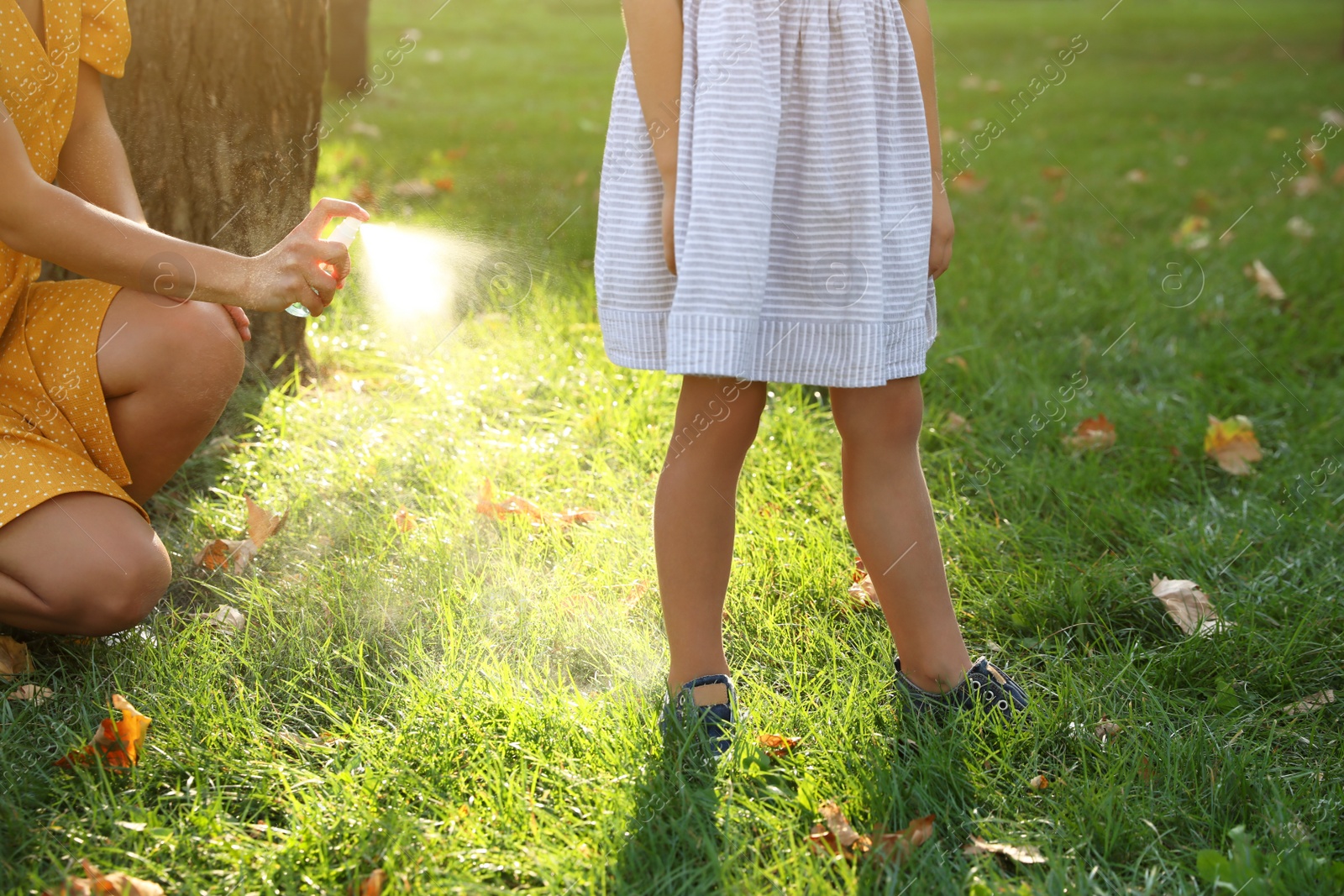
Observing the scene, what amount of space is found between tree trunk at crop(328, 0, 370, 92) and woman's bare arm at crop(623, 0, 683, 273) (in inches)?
265

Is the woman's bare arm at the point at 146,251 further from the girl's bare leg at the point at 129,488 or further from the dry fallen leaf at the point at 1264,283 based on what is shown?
the dry fallen leaf at the point at 1264,283

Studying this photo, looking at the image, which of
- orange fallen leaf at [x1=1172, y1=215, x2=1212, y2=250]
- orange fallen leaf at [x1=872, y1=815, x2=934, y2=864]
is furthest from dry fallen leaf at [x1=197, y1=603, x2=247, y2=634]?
orange fallen leaf at [x1=1172, y1=215, x2=1212, y2=250]

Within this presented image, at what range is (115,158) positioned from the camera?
1969 mm

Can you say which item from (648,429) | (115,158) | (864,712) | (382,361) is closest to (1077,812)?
(864,712)

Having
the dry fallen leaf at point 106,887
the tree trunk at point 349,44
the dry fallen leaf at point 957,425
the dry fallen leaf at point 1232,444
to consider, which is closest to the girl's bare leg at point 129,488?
the dry fallen leaf at point 106,887

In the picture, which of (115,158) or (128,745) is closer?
(128,745)

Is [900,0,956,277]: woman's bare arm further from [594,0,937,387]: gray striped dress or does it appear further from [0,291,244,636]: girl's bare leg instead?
[0,291,244,636]: girl's bare leg

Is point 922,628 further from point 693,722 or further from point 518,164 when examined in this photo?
point 518,164

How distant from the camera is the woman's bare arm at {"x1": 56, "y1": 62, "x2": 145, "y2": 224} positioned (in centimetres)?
194

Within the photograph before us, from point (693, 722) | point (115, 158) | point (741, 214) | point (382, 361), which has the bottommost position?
point (382, 361)

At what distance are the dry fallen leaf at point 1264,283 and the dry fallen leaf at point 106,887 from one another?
362cm

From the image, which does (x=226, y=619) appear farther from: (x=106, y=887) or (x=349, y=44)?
(x=349, y=44)

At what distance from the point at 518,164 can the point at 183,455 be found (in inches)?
146

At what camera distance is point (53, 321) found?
1864 millimetres
